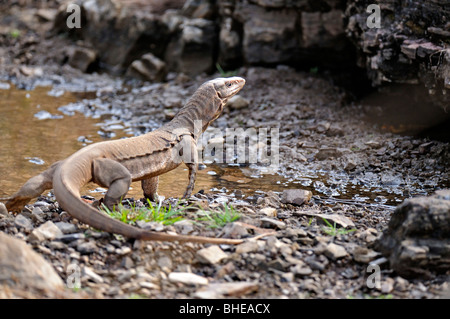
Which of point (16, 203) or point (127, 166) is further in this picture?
point (127, 166)

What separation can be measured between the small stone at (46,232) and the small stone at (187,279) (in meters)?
1.16

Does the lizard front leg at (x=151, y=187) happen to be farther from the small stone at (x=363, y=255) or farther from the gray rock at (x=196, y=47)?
the gray rock at (x=196, y=47)

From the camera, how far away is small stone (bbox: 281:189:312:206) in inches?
260

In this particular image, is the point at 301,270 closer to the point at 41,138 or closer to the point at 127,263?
the point at 127,263

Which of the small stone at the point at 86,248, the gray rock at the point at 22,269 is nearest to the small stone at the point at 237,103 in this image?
the small stone at the point at 86,248

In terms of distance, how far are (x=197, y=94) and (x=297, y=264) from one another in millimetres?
3305

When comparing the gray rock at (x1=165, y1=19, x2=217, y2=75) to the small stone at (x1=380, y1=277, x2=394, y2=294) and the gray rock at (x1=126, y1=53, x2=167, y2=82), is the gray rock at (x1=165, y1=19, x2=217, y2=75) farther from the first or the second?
the small stone at (x1=380, y1=277, x2=394, y2=294)

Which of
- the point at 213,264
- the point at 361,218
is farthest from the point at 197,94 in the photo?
the point at 213,264

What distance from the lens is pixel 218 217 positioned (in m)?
5.50

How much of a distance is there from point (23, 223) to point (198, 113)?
2733 millimetres

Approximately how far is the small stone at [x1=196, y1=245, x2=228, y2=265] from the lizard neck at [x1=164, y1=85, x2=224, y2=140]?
2393mm

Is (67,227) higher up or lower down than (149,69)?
higher up

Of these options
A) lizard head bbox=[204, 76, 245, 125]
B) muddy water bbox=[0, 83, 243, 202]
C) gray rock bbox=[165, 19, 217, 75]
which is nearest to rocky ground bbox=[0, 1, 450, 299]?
muddy water bbox=[0, 83, 243, 202]

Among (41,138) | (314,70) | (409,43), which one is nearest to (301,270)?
(409,43)
